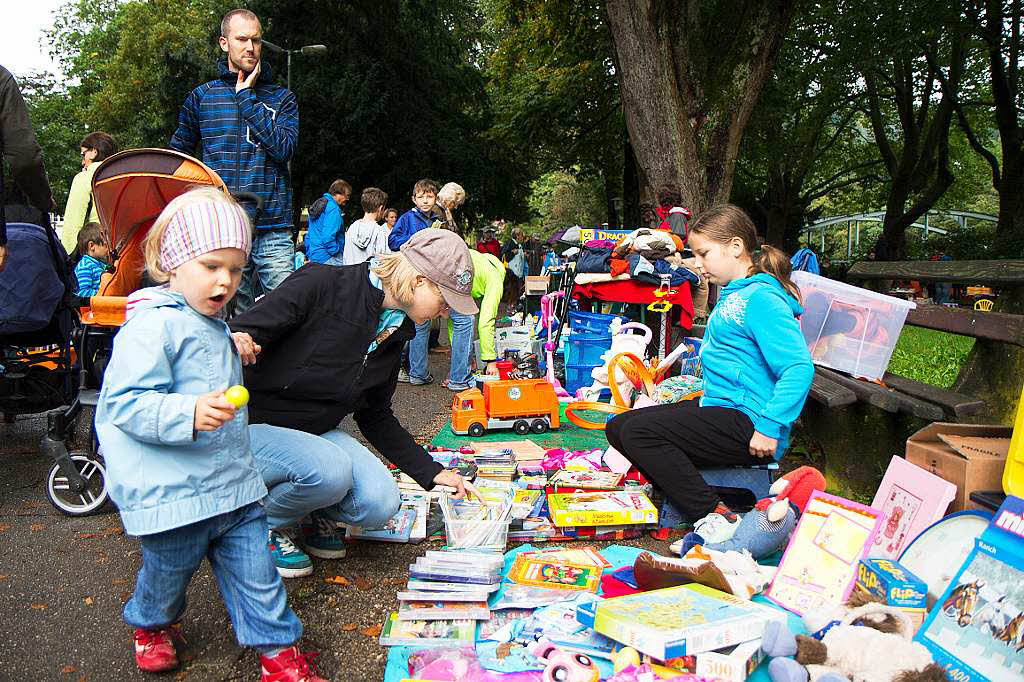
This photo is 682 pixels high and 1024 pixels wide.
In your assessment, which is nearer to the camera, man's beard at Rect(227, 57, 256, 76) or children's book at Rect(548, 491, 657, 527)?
children's book at Rect(548, 491, 657, 527)

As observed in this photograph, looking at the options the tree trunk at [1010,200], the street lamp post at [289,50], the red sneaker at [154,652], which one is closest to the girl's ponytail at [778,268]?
the red sneaker at [154,652]

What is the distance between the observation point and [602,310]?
750 cm

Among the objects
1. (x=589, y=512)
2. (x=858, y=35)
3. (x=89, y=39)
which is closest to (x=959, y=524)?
(x=589, y=512)

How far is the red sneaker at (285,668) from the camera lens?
2.34 m

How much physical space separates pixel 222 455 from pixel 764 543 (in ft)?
7.38

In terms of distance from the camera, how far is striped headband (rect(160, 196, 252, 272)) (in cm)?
226

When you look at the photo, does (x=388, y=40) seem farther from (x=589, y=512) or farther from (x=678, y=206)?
(x=589, y=512)

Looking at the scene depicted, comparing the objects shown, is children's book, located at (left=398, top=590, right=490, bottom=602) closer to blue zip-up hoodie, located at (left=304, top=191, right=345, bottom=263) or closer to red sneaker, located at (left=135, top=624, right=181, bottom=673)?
red sneaker, located at (left=135, top=624, right=181, bottom=673)

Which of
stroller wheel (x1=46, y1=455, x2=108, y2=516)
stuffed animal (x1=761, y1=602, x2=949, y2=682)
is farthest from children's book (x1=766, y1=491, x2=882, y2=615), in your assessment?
stroller wheel (x1=46, y1=455, x2=108, y2=516)

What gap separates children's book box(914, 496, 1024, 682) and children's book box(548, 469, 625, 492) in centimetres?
194

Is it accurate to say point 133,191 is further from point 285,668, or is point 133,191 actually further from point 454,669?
point 454,669

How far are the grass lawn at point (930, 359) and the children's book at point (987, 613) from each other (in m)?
3.09

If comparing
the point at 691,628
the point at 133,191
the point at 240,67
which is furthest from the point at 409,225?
the point at 691,628

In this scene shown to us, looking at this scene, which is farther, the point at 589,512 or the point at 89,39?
the point at 89,39
